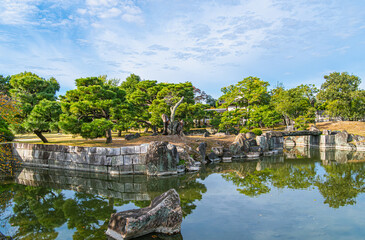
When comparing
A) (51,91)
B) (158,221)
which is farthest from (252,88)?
(158,221)

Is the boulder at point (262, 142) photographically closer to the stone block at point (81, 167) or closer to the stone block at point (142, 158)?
the stone block at point (142, 158)

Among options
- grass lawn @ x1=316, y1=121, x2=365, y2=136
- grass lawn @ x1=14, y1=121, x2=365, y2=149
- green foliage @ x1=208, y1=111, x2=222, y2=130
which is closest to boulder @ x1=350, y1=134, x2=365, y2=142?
grass lawn @ x1=316, y1=121, x2=365, y2=136

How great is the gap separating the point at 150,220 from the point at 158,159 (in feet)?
20.8

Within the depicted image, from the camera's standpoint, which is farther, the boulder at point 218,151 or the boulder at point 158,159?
the boulder at point 218,151

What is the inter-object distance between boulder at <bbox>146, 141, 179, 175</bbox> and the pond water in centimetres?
60

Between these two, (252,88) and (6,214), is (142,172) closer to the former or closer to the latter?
(6,214)

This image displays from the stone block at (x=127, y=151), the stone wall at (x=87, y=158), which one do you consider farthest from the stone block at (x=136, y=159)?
the stone block at (x=127, y=151)

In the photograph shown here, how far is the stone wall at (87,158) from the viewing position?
12258 millimetres

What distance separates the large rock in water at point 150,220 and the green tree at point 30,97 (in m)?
13.1

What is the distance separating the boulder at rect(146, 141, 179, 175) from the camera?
11.8m

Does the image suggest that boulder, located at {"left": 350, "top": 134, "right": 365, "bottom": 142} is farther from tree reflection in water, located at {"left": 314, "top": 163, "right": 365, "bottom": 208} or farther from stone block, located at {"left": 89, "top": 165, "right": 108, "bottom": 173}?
stone block, located at {"left": 89, "top": 165, "right": 108, "bottom": 173}

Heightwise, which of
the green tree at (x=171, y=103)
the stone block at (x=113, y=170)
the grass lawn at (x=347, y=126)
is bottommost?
the stone block at (x=113, y=170)

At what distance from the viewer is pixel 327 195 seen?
8367 millimetres

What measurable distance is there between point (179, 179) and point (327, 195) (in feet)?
20.3
